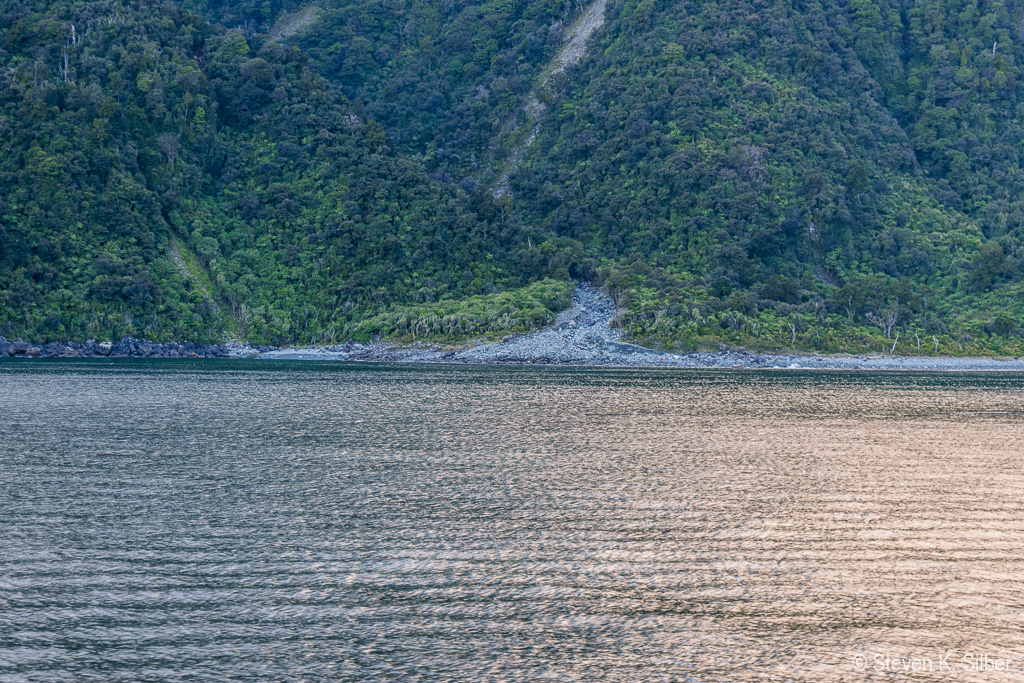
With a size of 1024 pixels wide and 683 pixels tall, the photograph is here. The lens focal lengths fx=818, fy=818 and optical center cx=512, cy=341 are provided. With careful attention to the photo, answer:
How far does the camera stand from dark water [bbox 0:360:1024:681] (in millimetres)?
14430

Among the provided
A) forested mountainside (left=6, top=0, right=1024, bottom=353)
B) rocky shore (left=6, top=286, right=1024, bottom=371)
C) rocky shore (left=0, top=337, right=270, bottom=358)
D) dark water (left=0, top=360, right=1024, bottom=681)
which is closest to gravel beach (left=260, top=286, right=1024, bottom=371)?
rocky shore (left=6, top=286, right=1024, bottom=371)

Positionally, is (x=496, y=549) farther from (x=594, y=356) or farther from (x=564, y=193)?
(x=564, y=193)

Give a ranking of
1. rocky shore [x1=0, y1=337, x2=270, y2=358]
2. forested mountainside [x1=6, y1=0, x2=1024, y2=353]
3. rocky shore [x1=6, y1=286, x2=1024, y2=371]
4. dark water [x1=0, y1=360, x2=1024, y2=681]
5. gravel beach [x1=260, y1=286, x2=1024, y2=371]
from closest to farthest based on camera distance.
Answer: dark water [x1=0, y1=360, x2=1024, y2=681] < rocky shore [x1=0, y1=337, x2=270, y2=358] < rocky shore [x1=6, y1=286, x2=1024, y2=371] < gravel beach [x1=260, y1=286, x2=1024, y2=371] < forested mountainside [x1=6, y1=0, x2=1024, y2=353]

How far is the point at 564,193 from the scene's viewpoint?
575ft

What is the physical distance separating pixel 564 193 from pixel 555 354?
66305 mm

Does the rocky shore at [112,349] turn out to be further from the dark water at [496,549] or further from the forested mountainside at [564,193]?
the dark water at [496,549]

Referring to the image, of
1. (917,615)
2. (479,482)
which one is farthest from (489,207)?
(917,615)

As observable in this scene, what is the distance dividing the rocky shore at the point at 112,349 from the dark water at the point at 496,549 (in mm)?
72059

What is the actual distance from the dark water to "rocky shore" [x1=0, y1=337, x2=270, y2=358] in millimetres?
72059

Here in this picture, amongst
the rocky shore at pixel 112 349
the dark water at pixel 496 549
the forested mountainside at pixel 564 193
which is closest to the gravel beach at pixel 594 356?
the forested mountainside at pixel 564 193

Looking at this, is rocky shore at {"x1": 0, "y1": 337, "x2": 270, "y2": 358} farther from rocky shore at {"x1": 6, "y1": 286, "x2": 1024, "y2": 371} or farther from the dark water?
the dark water

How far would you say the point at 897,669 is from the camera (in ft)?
46.7

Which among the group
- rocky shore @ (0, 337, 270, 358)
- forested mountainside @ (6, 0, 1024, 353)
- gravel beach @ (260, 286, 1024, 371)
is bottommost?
gravel beach @ (260, 286, 1024, 371)

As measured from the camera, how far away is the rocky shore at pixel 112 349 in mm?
106062
